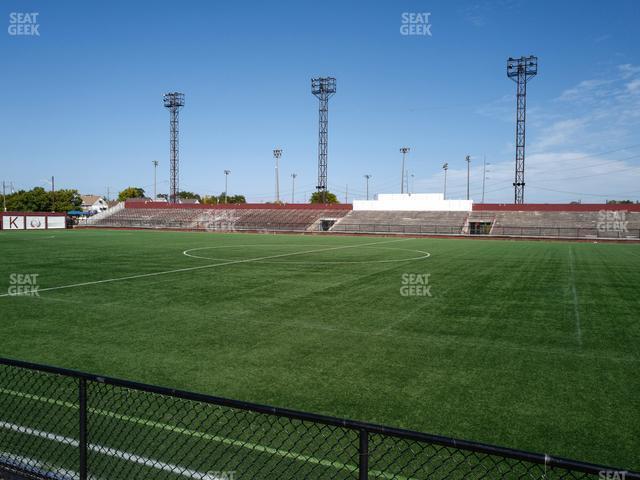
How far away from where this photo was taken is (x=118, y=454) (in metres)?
4.67

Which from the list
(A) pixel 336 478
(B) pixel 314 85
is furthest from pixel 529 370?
(B) pixel 314 85

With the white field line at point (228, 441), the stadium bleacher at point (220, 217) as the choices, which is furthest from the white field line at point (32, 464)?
the stadium bleacher at point (220, 217)

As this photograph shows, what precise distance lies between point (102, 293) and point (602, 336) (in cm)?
1245

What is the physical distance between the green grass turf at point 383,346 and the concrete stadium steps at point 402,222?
37.5m

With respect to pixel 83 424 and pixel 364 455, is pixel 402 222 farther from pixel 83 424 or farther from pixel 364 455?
pixel 364 455

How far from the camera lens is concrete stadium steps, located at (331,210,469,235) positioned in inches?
2130

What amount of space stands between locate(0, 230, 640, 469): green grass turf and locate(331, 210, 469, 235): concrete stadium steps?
123ft

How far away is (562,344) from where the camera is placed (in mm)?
8617

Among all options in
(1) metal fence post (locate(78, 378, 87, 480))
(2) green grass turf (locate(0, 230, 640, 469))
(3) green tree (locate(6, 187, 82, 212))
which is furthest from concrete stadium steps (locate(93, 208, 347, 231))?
(1) metal fence post (locate(78, 378, 87, 480))

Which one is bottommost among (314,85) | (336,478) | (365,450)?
(336,478)

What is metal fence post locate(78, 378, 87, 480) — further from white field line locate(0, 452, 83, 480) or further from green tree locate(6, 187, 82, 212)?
green tree locate(6, 187, 82, 212)

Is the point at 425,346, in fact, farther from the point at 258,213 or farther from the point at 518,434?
the point at 258,213

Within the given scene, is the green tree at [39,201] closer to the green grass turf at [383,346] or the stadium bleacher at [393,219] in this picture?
the stadium bleacher at [393,219]

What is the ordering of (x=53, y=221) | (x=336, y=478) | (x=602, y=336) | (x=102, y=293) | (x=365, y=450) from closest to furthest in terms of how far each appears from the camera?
(x=365, y=450), (x=336, y=478), (x=602, y=336), (x=102, y=293), (x=53, y=221)
